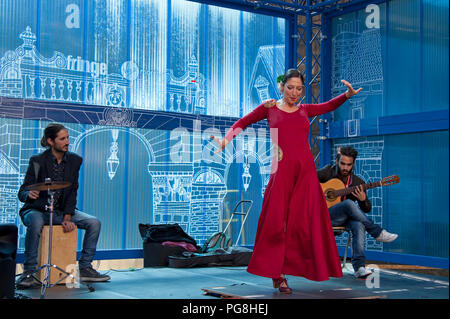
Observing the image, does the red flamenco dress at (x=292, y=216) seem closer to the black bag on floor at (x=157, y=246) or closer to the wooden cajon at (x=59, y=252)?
the wooden cajon at (x=59, y=252)

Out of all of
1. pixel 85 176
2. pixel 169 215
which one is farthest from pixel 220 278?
pixel 85 176

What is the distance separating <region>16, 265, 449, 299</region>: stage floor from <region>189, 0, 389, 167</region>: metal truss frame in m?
2.03

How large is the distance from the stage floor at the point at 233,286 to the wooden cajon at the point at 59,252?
0.46 feet

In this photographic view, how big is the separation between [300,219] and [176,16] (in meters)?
3.54

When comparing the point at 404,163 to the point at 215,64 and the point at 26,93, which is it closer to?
the point at 215,64

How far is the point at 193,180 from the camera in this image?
6.95 metres

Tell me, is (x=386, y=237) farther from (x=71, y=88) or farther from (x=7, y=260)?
(x=71, y=88)

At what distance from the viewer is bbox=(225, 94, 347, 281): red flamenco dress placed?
14.2ft

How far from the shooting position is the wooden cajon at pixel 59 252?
500 centimetres

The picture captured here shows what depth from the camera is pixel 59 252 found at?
16.4 feet

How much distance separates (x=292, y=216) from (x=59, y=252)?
2.05 metres

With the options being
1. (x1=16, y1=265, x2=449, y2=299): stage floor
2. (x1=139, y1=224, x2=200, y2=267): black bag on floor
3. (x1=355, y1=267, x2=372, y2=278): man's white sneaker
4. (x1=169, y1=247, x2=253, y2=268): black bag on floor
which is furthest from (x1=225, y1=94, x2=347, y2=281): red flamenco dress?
(x1=139, y1=224, x2=200, y2=267): black bag on floor

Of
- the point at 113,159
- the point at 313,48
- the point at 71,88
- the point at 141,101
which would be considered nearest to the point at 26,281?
the point at 113,159

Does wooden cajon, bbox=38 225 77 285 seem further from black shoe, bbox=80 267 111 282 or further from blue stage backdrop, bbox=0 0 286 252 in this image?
blue stage backdrop, bbox=0 0 286 252
